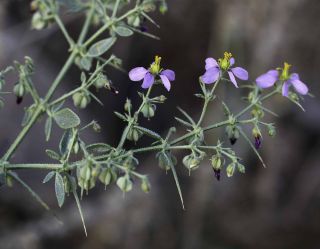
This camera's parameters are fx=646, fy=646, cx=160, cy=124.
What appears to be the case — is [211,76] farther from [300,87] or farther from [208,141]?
[208,141]

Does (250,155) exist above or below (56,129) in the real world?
below

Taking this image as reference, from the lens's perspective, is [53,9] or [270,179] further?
[270,179]

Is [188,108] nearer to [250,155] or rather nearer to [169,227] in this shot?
[250,155]

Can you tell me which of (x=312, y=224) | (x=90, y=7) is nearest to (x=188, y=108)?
(x=312, y=224)

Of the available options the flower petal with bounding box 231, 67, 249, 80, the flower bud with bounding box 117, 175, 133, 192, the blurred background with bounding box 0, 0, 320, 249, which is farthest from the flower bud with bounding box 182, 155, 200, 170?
the blurred background with bounding box 0, 0, 320, 249

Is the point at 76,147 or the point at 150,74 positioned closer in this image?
the point at 76,147

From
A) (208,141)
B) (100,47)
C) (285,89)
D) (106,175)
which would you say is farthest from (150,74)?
(208,141)

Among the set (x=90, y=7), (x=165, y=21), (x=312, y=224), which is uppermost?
(x=90, y=7)
